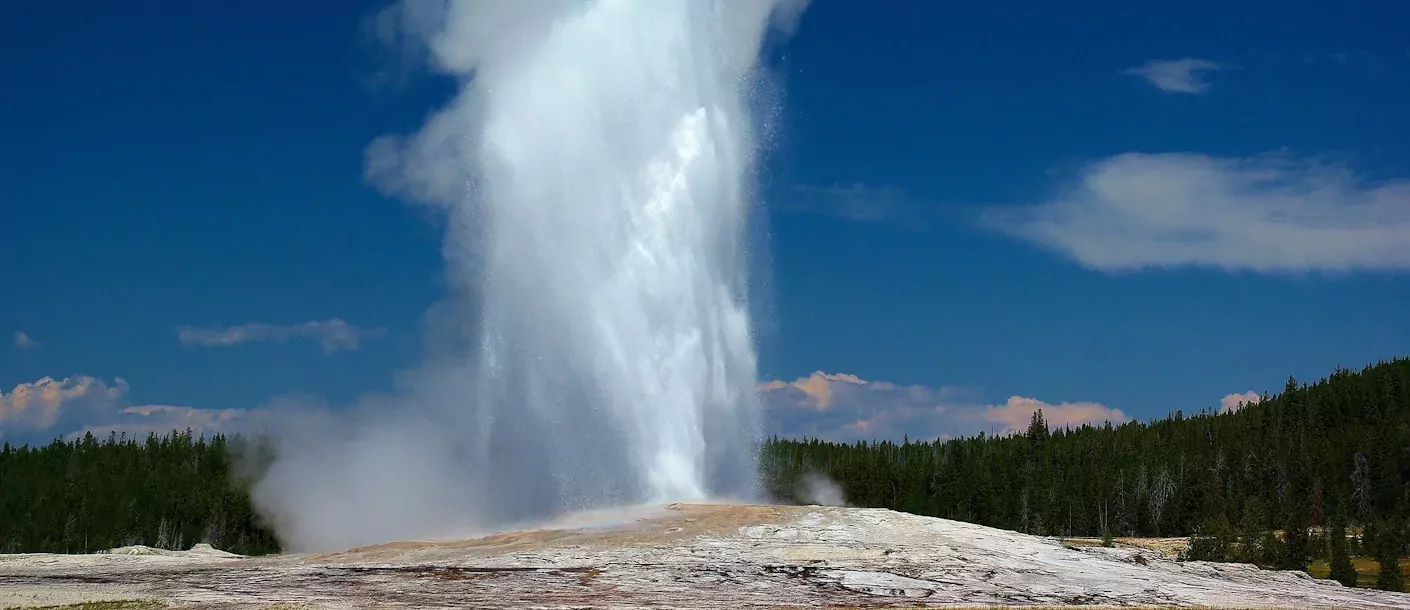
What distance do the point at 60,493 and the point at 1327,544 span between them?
99672mm

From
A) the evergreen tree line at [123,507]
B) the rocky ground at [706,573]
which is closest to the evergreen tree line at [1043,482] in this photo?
the evergreen tree line at [123,507]

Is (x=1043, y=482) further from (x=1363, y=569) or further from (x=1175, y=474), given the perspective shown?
(x=1363, y=569)

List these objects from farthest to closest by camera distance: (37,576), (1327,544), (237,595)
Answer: (1327,544) → (37,576) → (237,595)

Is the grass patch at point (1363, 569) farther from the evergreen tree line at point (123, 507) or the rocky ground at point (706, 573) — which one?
the evergreen tree line at point (123, 507)

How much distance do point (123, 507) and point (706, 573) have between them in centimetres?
8322

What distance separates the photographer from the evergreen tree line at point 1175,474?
109375mm

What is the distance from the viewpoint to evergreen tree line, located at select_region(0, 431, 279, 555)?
10012cm

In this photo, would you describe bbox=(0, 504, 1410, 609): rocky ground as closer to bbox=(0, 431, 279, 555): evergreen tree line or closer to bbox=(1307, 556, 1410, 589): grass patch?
bbox=(1307, 556, 1410, 589): grass patch

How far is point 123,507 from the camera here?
346 ft

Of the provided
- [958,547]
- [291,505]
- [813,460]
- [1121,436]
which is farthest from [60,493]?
[1121,436]

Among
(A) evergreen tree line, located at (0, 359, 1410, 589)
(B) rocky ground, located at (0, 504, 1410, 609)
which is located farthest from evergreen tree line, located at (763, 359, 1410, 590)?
(B) rocky ground, located at (0, 504, 1410, 609)

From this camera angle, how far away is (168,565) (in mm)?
46031

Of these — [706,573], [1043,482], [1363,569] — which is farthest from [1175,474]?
[706,573]

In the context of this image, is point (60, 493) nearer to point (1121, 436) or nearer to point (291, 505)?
point (291, 505)
